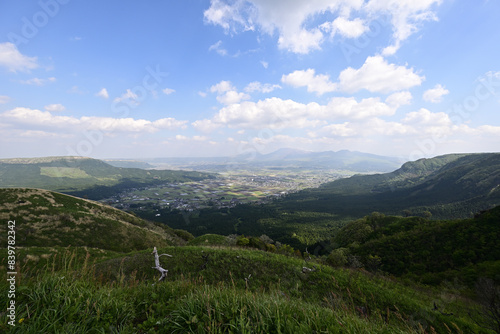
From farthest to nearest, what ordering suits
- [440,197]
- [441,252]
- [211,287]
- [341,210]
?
[440,197], [341,210], [441,252], [211,287]

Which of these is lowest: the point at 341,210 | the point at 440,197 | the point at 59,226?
the point at 341,210

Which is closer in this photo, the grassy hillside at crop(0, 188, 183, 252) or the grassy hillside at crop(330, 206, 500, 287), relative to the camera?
the grassy hillside at crop(330, 206, 500, 287)

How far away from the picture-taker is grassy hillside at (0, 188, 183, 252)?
27748 millimetres

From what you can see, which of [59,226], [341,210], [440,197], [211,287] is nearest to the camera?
[211,287]

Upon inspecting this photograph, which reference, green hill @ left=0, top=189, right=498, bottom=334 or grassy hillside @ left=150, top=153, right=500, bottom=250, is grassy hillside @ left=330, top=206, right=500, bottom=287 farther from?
grassy hillside @ left=150, top=153, right=500, bottom=250

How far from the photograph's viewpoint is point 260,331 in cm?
316

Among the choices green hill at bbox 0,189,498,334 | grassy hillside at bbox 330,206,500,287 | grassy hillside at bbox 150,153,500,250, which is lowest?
grassy hillside at bbox 150,153,500,250

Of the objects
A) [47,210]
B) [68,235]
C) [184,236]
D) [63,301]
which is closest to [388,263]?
[63,301]

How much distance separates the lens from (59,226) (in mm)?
31203

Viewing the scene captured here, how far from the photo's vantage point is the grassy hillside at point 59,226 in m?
27.7

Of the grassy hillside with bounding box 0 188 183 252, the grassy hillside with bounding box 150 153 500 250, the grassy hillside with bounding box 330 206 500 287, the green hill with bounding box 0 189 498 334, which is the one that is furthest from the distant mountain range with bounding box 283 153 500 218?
the grassy hillside with bounding box 0 188 183 252

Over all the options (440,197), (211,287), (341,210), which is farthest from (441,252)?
(440,197)

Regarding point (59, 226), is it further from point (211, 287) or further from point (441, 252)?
point (441, 252)

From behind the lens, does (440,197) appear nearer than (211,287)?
No
